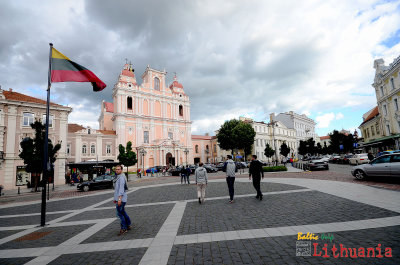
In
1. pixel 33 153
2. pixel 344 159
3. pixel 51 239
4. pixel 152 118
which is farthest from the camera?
pixel 152 118

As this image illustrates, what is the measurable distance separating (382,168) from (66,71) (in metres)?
16.8

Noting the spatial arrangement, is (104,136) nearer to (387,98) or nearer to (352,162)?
(352,162)

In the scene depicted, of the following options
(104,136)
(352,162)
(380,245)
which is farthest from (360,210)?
(104,136)

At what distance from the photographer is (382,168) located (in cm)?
1082

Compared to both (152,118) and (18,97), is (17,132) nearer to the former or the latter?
(18,97)

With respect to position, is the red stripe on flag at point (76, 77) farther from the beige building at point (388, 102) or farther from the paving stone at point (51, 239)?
the beige building at point (388, 102)

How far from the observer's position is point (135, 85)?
51.5m

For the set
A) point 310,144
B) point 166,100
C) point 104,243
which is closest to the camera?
Result: point 104,243

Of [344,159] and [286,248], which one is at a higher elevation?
[344,159]

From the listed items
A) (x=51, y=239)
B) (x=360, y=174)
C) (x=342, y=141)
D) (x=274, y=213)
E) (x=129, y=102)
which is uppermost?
(x=129, y=102)

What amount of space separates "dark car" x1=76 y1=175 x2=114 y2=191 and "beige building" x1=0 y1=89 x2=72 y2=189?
10.8 meters

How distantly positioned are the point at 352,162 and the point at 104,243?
31520mm

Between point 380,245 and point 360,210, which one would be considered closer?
point 380,245

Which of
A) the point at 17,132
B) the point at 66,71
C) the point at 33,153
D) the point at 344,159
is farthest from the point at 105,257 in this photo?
the point at 344,159
